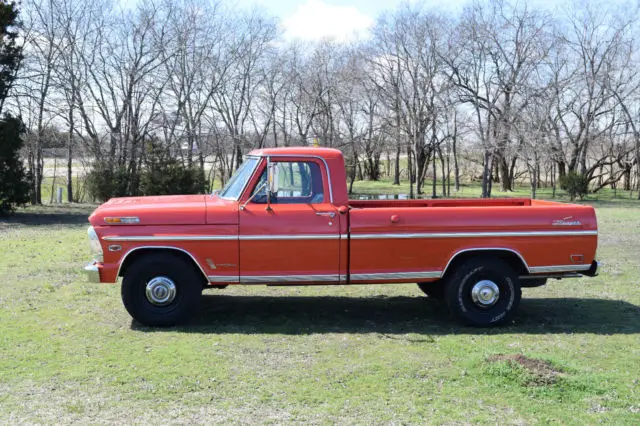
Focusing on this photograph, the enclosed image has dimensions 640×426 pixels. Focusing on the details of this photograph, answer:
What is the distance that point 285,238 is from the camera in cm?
708

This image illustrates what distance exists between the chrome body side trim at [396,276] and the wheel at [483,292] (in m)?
0.26

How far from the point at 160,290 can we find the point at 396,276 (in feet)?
8.95

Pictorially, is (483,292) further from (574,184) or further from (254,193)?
(574,184)

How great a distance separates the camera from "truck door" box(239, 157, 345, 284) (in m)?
7.07

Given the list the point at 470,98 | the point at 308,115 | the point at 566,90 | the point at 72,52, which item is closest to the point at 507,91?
the point at 470,98

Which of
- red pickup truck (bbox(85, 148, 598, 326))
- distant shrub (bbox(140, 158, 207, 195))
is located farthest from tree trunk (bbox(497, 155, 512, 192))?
red pickup truck (bbox(85, 148, 598, 326))

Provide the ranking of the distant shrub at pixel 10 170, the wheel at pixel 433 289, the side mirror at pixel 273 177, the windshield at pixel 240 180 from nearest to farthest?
the side mirror at pixel 273 177 < the windshield at pixel 240 180 < the wheel at pixel 433 289 < the distant shrub at pixel 10 170

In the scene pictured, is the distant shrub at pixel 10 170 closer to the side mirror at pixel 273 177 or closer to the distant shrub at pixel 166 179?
the distant shrub at pixel 166 179

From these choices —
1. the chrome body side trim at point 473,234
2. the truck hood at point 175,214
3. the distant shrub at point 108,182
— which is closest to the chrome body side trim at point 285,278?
the chrome body side trim at point 473,234

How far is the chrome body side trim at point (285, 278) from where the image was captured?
7.14 metres

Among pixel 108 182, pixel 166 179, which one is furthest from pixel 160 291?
pixel 108 182

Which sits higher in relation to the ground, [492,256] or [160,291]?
[492,256]

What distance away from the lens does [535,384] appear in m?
5.37

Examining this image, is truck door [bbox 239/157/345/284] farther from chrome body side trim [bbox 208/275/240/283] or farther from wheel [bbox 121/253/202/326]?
wheel [bbox 121/253/202/326]
